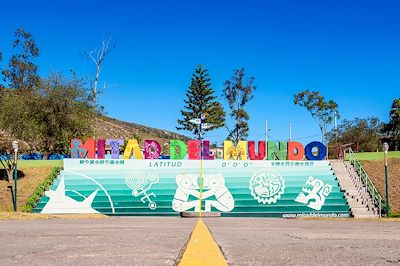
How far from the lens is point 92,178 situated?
98.1 feet

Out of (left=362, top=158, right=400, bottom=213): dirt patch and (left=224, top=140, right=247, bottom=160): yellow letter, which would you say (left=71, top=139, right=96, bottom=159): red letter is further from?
(left=362, top=158, right=400, bottom=213): dirt patch

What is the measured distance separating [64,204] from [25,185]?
398 centimetres

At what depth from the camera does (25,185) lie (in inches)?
1191

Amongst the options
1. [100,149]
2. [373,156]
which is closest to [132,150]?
[100,149]

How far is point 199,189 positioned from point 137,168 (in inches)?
183

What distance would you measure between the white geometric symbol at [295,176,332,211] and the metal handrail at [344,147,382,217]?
2.45 meters

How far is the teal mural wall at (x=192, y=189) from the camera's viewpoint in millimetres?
28328

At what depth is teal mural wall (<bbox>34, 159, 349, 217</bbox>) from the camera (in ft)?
92.9

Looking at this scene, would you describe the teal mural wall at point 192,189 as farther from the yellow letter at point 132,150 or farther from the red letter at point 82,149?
the yellow letter at point 132,150

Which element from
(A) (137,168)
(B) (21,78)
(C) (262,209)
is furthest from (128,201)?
(B) (21,78)

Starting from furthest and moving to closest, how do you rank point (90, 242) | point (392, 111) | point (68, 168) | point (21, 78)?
point (392, 111) → point (21, 78) → point (68, 168) → point (90, 242)

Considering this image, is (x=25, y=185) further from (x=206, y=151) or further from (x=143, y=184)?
(x=206, y=151)

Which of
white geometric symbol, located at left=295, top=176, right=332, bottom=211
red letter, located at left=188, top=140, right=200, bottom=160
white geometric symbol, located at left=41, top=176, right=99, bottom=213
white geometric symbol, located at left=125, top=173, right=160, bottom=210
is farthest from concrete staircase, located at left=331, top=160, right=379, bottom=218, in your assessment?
white geometric symbol, located at left=41, top=176, right=99, bottom=213

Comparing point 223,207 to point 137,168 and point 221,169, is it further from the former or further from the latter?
point 137,168
